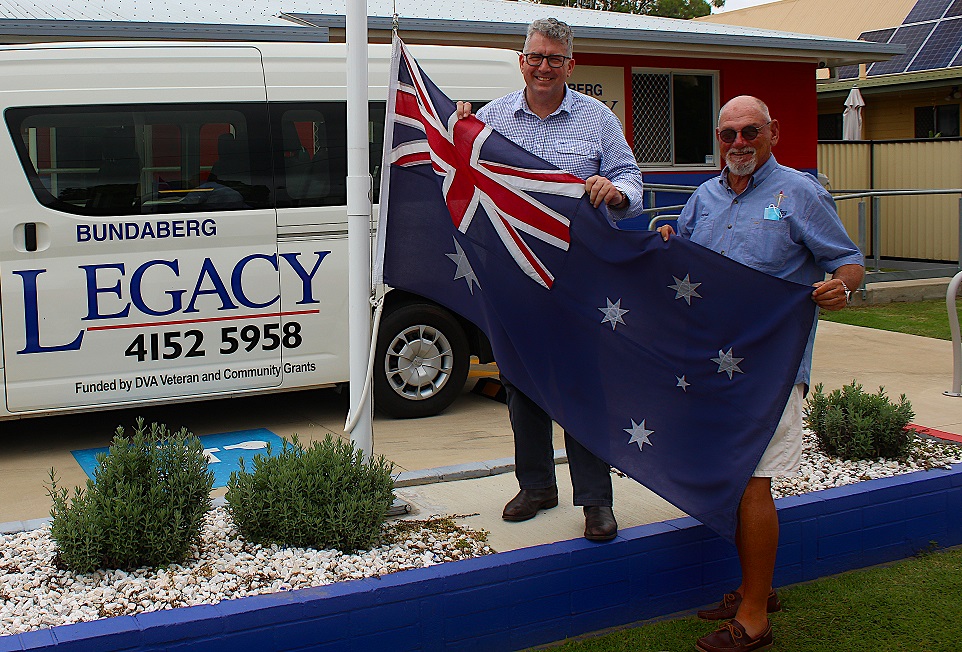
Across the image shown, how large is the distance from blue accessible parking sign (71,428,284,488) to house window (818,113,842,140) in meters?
17.7

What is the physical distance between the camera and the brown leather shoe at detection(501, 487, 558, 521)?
473 centimetres

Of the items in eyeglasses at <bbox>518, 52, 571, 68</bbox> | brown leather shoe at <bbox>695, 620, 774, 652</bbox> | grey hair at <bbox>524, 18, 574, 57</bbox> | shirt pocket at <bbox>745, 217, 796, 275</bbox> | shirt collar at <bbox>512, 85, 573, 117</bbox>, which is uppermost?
grey hair at <bbox>524, 18, 574, 57</bbox>

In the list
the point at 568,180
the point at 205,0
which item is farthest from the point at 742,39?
the point at 568,180

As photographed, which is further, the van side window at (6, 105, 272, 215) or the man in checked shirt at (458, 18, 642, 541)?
the van side window at (6, 105, 272, 215)

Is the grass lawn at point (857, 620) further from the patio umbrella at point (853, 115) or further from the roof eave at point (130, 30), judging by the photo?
the patio umbrella at point (853, 115)

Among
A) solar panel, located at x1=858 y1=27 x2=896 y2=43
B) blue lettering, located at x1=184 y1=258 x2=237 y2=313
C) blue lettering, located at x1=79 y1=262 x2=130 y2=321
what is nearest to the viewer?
blue lettering, located at x1=79 y1=262 x2=130 y2=321

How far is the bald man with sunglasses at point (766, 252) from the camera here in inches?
154

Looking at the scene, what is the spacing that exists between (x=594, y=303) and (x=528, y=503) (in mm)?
1008

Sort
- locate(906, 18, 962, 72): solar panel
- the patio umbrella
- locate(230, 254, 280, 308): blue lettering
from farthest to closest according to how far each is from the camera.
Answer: locate(906, 18, 962, 72): solar panel < the patio umbrella < locate(230, 254, 280, 308): blue lettering

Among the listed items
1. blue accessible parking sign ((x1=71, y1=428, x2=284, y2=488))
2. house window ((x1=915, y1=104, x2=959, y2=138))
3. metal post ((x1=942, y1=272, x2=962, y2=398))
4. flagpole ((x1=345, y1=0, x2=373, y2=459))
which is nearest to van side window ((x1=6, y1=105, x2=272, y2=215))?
blue accessible parking sign ((x1=71, y1=428, x2=284, y2=488))

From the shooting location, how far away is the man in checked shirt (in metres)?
4.32

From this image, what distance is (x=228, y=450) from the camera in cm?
682

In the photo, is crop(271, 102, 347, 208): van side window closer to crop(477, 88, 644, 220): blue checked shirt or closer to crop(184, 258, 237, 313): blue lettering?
crop(184, 258, 237, 313): blue lettering

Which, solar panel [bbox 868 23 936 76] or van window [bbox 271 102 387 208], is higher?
solar panel [bbox 868 23 936 76]
